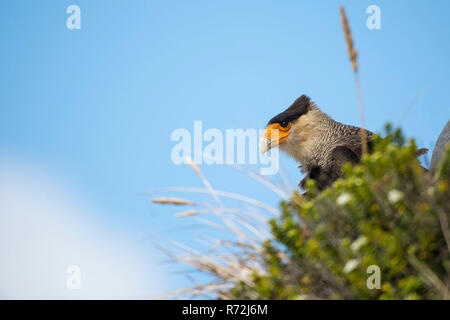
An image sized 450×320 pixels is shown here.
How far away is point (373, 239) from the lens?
7.34 feet

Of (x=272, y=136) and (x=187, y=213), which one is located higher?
(x=272, y=136)

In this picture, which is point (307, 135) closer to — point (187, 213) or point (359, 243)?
point (187, 213)

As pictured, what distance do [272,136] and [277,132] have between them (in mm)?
91

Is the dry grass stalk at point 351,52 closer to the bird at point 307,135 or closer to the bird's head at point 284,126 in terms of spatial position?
the bird at point 307,135

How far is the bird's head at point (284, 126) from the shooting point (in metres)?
5.28

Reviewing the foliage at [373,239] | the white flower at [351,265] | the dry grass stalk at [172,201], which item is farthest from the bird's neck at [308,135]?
the white flower at [351,265]

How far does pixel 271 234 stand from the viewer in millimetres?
2750

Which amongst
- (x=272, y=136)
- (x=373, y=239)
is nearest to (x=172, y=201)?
(x=373, y=239)

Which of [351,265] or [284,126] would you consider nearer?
[351,265]

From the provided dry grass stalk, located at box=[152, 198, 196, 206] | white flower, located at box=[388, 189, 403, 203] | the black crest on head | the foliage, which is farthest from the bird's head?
white flower, located at box=[388, 189, 403, 203]

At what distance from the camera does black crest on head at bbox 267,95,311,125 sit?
534 cm

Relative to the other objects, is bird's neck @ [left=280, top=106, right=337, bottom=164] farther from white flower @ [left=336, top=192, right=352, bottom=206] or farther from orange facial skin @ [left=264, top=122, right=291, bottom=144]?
white flower @ [left=336, top=192, right=352, bottom=206]
